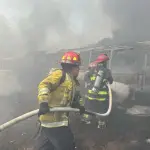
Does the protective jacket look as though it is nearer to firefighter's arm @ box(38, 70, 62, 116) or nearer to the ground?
the ground

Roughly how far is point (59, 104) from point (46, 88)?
331 mm

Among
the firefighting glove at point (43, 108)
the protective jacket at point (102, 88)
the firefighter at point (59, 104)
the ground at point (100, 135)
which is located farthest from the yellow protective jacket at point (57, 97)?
the protective jacket at point (102, 88)

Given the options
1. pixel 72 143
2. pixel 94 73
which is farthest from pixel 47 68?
pixel 72 143

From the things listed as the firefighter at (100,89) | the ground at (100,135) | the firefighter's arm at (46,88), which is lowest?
the ground at (100,135)

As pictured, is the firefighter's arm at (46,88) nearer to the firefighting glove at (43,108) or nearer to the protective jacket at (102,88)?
the firefighting glove at (43,108)

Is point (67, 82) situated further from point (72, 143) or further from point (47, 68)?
point (47, 68)

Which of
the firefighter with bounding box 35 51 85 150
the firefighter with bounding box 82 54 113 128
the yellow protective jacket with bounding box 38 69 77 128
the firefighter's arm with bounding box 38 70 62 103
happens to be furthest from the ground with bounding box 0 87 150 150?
the firefighter's arm with bounding box 38 70 62 103

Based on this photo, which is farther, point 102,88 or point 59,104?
point 102,88

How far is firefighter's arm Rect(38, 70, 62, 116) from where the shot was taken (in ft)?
11.6

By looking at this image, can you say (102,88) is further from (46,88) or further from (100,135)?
(46,88)

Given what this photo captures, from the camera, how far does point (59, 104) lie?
12.6ft

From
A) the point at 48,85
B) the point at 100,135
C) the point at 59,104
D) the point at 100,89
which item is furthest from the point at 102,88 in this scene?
the point at 48,85

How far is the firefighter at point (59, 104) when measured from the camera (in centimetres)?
380

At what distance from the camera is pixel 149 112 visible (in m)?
8.37
